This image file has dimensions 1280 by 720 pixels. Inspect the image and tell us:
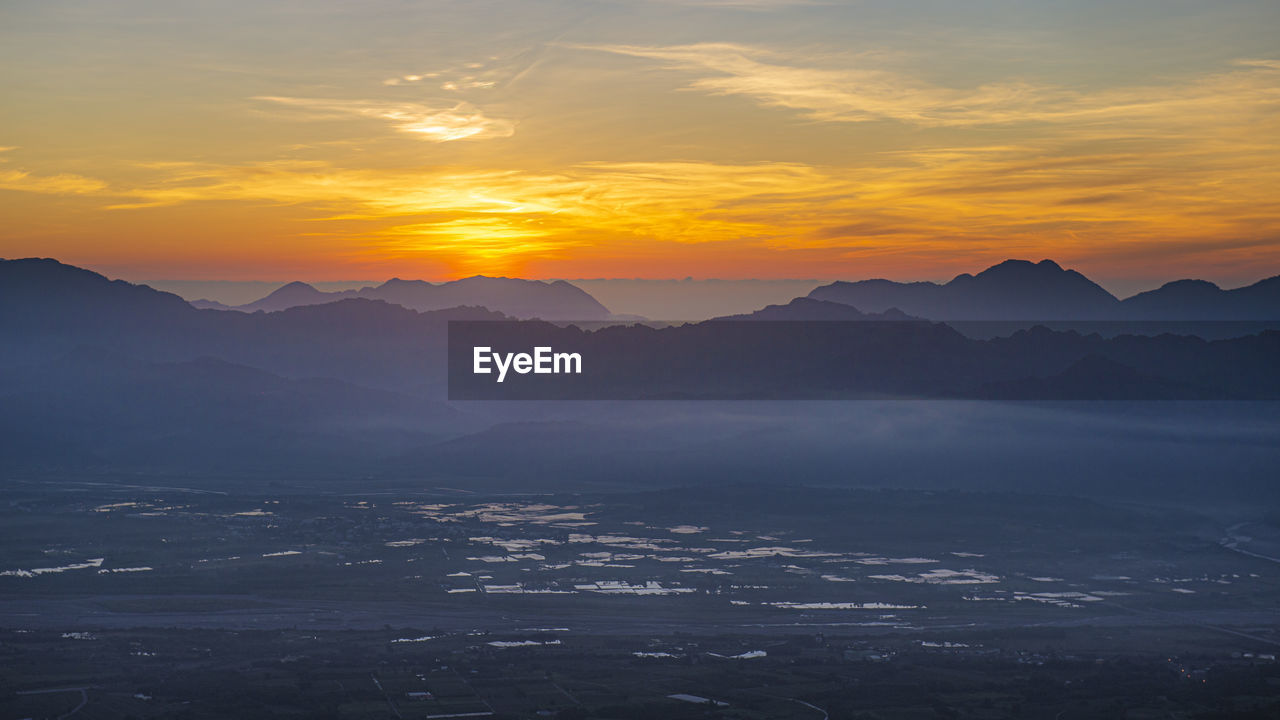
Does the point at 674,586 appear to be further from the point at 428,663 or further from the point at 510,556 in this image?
the point at 428,663

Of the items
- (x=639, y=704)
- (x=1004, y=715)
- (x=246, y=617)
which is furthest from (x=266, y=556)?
(x=1004, y=715)

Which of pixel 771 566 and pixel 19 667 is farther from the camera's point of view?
pixel 771 566

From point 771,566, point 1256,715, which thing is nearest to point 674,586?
point 771,566

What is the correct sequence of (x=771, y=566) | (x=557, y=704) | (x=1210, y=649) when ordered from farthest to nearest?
(x=771, y=566) < (x=1210, y=649) < (x=557, y=704)

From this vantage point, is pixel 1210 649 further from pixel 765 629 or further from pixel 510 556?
pixel 510 556

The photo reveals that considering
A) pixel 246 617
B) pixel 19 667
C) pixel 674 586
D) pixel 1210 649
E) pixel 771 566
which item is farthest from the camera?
pixel 771 566

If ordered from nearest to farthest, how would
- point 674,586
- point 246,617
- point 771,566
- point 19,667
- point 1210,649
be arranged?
point 19,667, point 1210,649, point 246,617, point 674,586, point 771,566
